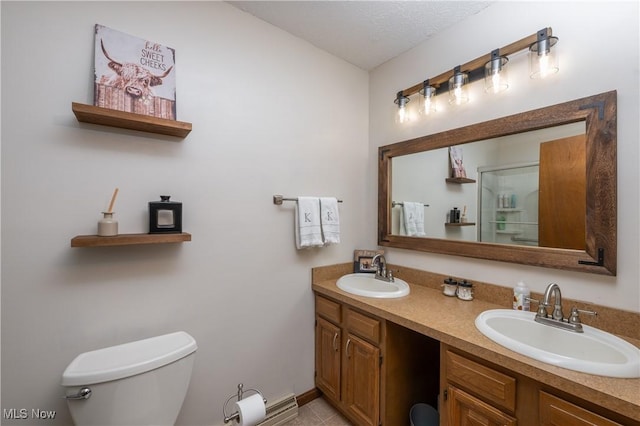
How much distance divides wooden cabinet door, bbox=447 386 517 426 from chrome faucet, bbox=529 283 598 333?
46 cm

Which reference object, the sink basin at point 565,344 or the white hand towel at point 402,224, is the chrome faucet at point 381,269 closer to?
the white hand towel at point 402,224

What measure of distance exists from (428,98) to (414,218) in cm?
83

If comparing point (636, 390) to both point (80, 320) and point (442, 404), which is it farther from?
point (80, 320)

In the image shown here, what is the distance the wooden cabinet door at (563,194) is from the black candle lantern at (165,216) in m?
1.84

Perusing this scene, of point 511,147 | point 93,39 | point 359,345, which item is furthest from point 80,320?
point 511,147

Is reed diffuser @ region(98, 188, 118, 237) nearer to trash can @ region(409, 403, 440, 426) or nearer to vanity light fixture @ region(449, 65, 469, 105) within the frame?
trash can @ region(409, 403, 440, 426)

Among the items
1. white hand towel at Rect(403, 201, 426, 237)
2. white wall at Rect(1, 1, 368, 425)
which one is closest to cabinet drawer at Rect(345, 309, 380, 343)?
white wall at Rect(1, 1, 368, 425)

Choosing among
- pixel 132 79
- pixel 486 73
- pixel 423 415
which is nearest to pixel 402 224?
pixel 486 73

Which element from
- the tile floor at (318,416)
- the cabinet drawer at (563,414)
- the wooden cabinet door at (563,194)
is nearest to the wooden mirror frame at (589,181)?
the wooden cabinet door at (563,194)

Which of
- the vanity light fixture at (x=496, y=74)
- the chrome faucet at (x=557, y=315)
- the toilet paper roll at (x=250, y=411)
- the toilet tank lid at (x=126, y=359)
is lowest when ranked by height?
the toilet paper roll at (x=250, y=411)

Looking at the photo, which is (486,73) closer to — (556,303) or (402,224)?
(402,224)

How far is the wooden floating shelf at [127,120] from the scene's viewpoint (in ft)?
3.60

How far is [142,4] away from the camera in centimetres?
132

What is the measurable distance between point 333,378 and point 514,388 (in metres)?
1.11
